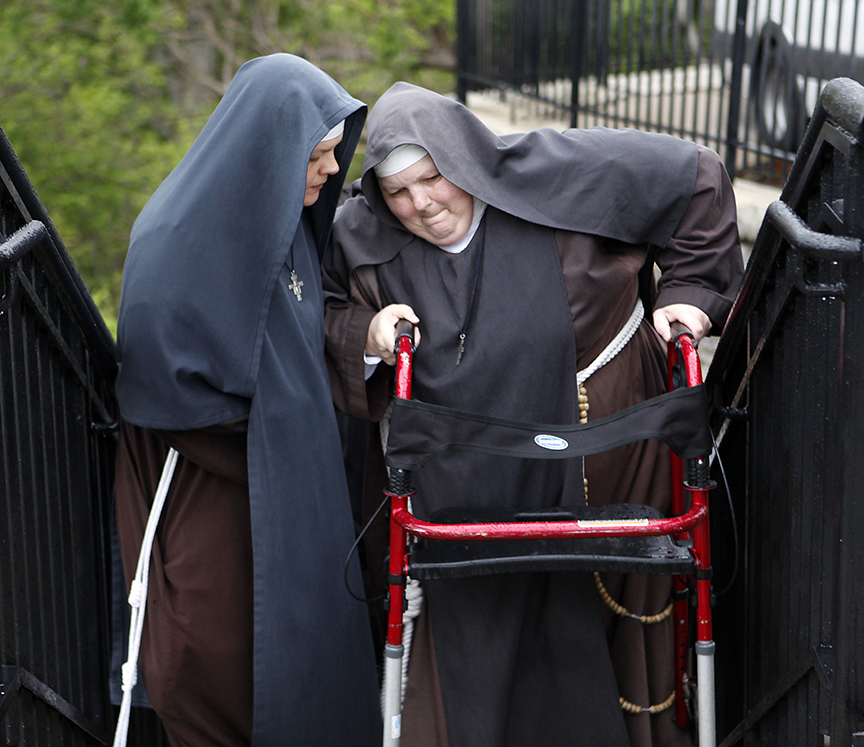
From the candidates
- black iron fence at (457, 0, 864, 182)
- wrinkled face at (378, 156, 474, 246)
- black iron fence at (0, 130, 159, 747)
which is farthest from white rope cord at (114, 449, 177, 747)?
black iron fence at (457, 0, 864, 182)

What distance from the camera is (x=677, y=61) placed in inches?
246

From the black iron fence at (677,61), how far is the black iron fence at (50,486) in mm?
3369

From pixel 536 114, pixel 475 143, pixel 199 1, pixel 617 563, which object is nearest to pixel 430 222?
pixel 475 143

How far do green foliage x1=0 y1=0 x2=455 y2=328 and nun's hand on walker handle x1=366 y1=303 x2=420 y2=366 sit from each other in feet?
24.0

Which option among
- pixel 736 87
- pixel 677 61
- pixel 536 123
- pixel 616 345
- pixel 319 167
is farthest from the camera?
pixel 536 123

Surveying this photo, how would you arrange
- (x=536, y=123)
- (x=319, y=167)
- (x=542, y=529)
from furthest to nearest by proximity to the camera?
(x=536, y=123)
(x=319, y=167)
(x=542, y=529)

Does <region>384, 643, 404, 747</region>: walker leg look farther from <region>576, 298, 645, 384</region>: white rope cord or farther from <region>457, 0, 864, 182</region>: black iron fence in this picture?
<region>457, 0, 864, 182</region>: black iron fence

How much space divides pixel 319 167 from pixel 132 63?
9.45m

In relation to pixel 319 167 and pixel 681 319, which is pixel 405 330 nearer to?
pixel 319 167

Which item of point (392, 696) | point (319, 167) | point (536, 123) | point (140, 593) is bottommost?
point (392, 696)

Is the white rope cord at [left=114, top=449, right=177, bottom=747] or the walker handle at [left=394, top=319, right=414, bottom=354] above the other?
the walker handle at [left=394, top=319, right=414, bottom=354]

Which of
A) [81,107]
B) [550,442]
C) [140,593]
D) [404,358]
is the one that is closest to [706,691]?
[550,442]

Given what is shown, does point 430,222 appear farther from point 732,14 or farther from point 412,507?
point 732,14

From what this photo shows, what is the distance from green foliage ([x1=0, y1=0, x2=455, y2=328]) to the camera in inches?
390
